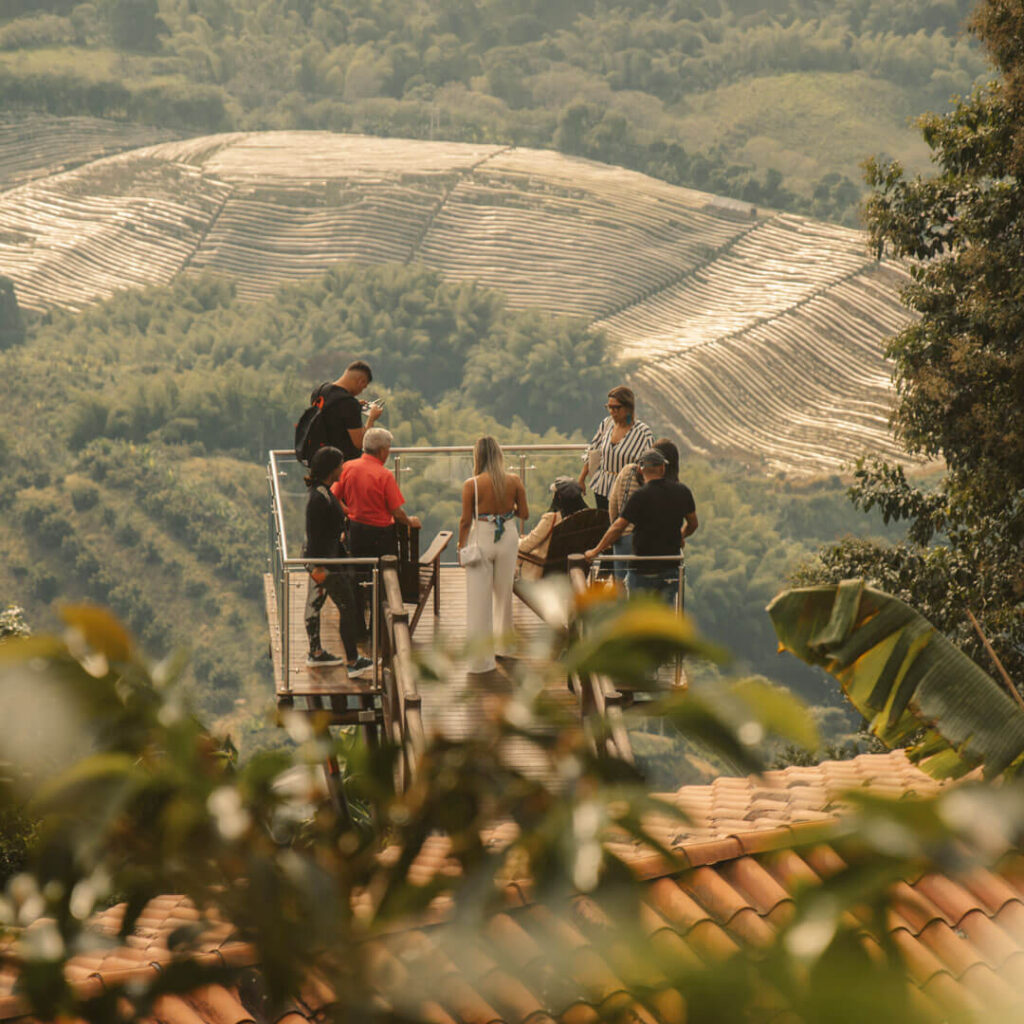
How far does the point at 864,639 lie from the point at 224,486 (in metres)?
81.2

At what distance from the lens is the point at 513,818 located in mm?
1262

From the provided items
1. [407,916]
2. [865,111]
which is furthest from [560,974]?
[865,111]

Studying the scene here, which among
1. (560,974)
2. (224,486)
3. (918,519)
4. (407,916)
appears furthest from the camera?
(224,486)

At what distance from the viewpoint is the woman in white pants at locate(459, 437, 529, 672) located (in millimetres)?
7613

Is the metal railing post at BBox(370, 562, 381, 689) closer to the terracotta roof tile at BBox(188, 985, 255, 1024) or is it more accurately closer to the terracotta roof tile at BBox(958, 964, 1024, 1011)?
the terracotta roof tile at BBox(188, 985, 255, 1024)

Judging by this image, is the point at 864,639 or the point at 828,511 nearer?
the point at 864,639

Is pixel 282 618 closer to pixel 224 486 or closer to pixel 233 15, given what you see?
pixel 224 486

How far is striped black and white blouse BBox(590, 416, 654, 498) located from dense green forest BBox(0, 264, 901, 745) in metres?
50.5

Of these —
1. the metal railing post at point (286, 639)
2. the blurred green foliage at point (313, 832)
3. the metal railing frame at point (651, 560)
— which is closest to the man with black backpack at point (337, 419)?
the metal railing post at point (286, 639)

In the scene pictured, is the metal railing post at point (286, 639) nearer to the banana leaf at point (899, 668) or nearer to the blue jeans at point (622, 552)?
the blue jeans at point (622, 552)

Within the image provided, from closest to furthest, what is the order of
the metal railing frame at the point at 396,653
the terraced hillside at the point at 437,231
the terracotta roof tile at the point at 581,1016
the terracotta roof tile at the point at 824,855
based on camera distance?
the terracotta roof tile at the point at 824,855 < the terracotta roof tile at the point at 581,1016 < the metal railing frame at the point at 396,653 < the terraced hillside at the point at 437,231

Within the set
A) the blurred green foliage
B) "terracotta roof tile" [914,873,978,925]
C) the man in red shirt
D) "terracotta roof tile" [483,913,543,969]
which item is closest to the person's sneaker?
the man in red shirt

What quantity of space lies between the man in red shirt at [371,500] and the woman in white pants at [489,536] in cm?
50

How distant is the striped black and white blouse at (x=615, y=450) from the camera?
28.0ft
